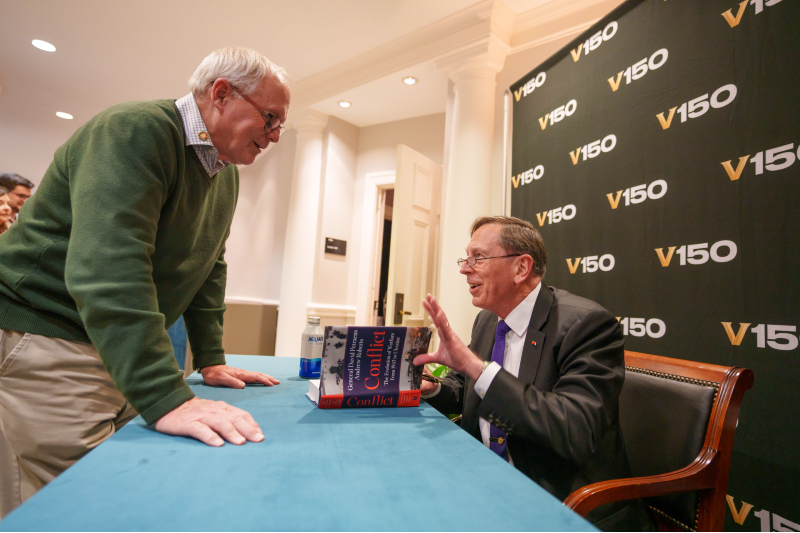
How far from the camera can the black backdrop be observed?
4.60 ft

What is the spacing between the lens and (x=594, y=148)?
2.18 metres

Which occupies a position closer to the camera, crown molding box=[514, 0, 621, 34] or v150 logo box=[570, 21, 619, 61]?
v150 logo box=[570, 21, 619, 61]

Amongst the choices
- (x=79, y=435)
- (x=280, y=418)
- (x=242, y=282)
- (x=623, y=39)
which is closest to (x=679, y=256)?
(x=623, y=39)

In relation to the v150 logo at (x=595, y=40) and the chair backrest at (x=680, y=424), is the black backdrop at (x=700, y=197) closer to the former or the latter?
the v150 logo at (x=595, y=40)

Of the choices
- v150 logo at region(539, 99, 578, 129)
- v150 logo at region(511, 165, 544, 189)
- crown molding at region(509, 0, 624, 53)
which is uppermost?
crown molding at region(509, 0, 624, 53)

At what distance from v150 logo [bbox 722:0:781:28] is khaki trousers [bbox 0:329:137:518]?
231 cm

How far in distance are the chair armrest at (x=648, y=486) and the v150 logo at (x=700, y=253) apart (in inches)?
32.3

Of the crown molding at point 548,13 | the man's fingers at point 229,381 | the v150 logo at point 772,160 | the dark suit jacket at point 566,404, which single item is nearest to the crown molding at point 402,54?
the crown molding at point 548,13

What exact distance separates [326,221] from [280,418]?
4325 mm

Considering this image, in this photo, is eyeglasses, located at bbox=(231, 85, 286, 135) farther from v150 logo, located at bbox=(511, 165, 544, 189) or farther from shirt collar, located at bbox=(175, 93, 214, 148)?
v150 logo, located at bbox=(511, 165, 544, 189)

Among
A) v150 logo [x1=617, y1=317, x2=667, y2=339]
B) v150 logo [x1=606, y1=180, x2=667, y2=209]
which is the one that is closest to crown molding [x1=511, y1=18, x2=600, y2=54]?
v150 logo [x1=606, y1=180, x2=667, y2=209]

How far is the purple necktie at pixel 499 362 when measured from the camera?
3.97 feet

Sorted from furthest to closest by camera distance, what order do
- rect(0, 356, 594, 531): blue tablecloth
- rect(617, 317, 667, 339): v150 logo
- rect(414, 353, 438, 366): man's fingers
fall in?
rect(617, 317, 667, 339): v150 logo
rect(414, 353, 438, 366): man's fingers
rect(0, 356, 594, 531): blue tablecloth

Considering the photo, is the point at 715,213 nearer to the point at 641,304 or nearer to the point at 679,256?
the point at 679,256
